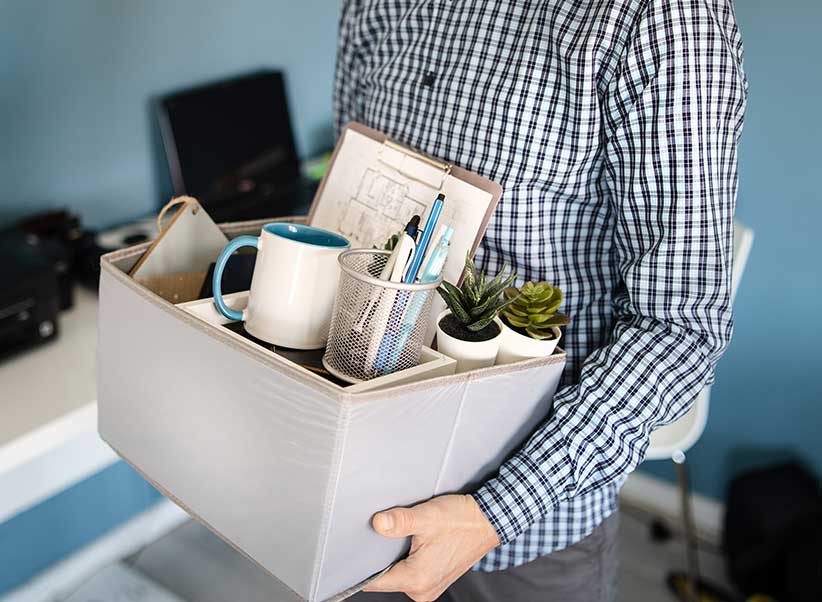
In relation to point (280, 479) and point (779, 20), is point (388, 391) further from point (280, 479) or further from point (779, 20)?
point (779, 20)

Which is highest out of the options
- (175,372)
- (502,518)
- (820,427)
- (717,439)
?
(175,372)

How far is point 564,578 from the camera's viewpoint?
2.93 feet

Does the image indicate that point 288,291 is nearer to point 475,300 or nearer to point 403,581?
point 475,300

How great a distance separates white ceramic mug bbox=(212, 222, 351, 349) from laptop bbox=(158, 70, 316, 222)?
121cm

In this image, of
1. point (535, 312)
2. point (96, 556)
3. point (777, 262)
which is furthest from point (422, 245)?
point (777, 262)

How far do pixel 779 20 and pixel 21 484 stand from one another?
1906 millimetres

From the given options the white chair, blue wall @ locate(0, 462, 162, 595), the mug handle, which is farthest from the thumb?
blue wall @ locate(0, 462, 162, 595)

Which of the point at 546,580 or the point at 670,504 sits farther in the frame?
the point at 670,504

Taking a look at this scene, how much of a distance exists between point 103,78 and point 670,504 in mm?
1937

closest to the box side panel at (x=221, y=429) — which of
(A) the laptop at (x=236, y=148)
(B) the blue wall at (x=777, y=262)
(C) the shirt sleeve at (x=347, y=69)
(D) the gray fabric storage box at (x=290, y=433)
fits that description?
(D) the gray fabric storage box at (x=290, y=433)

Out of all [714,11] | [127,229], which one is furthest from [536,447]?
[127,229]

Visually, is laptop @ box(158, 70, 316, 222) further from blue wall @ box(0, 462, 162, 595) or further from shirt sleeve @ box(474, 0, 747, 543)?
shirt sleeve @ box(474, 0, 747, 543)

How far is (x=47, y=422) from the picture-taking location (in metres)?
1.24

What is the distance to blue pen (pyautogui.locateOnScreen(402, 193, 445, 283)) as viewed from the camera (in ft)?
1.95
